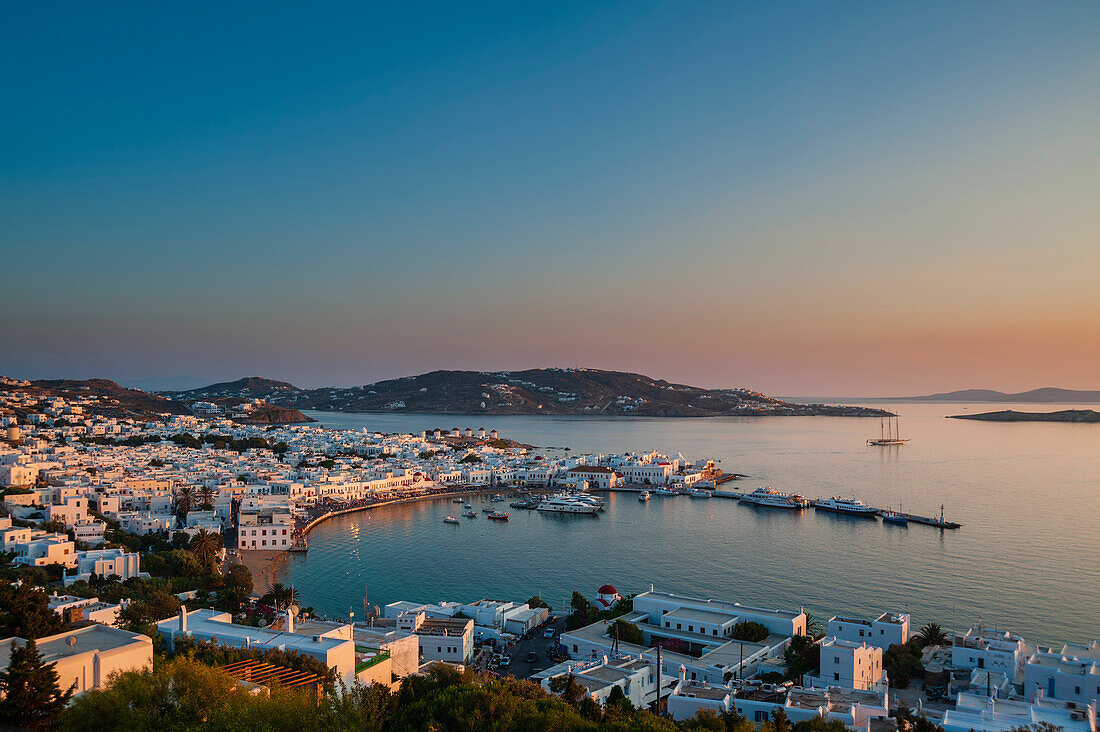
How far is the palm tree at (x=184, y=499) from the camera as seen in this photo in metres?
22.7

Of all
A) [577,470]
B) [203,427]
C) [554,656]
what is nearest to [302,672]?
[554,656]

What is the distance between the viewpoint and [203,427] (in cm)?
5331

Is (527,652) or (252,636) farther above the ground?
(252,636)

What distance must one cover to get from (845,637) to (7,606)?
11.7 meters

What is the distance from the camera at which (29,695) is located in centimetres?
578

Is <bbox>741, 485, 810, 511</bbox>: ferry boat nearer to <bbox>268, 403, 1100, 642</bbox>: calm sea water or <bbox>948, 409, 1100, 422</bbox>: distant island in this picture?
<bbox>268, 403, 1100, 642</bbox>: calm sea water

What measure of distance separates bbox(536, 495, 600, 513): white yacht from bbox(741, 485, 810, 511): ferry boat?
6.74 m

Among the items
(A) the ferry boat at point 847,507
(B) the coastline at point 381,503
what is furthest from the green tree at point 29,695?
(A) the ferry boat at point 847,507

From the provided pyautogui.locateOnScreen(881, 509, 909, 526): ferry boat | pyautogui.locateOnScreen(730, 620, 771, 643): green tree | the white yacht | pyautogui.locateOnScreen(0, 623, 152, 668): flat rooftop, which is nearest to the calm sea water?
pyautogui.locateOnScreen(881, 509, 909, 526): ferry boat

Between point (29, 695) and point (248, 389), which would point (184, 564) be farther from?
point (248, 389)

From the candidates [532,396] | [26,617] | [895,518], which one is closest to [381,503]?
[895,518]

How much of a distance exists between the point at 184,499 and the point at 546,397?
93011mm

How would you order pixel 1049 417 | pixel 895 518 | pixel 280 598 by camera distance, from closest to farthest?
pixel 280 598 → pixel 895 518 → pixel 1049 417

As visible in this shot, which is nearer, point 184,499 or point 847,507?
point 184,499
